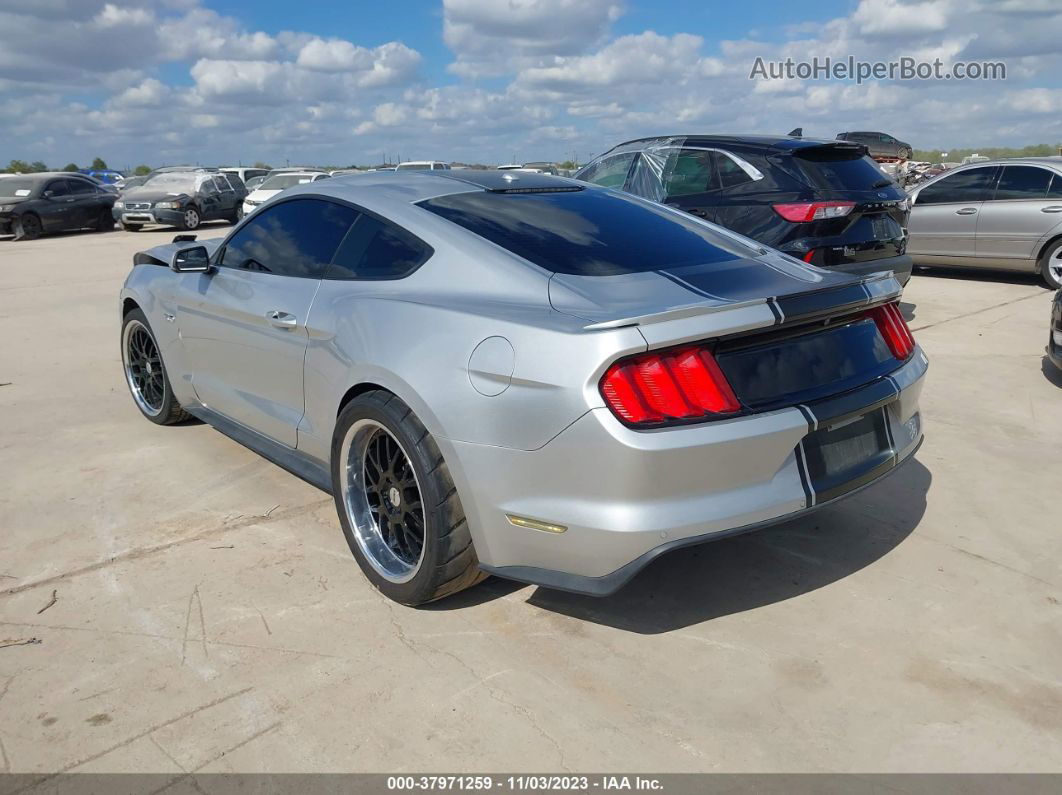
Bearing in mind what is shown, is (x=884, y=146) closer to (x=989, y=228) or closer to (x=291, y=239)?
(x=989, y=228)

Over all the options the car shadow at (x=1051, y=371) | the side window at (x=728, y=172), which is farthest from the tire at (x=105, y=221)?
the car shadow at (x=1051, y=371)

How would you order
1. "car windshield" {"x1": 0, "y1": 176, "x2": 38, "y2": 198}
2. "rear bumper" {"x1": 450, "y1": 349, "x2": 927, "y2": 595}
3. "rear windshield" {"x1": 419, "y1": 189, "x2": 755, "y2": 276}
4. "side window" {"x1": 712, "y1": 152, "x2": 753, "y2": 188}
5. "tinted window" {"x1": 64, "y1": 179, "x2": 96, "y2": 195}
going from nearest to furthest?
"rear bumper" {"x1": 450, "y1": 349, "x2": 927, "y2": 595}, "rear windshield" {"x1": 419, "y1": 189, "x2": 755, "y2": 276}, "side window" {"x1": 712, "y1": 152, "x2": 753, "y2": 188}, "car windshield" {"x1": 0, "y1": 176, "x2": 38, "y2": 198}, "tinted window" {"x1": 64, "y1": 179, "x2": 96, "y2": 195}

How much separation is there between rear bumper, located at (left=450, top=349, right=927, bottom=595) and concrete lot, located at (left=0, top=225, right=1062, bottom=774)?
39 centimetres

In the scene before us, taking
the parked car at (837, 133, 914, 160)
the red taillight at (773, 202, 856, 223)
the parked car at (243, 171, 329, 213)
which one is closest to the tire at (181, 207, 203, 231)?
the parked car at (243, 171, 329, 213)

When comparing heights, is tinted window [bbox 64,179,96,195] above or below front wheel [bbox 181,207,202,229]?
above

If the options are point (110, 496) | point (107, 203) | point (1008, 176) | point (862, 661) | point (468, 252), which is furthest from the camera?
point (107, 203)

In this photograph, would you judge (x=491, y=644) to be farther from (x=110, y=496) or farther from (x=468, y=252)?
(x=110, y=496)

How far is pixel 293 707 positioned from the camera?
2.72 metres

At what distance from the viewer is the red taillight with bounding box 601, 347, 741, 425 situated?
2.63 metres

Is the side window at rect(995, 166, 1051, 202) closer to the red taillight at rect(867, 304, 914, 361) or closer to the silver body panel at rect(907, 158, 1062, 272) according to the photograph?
the silver body panel at rect(907, 158, 1062, 272)

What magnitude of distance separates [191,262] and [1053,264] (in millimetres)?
9771

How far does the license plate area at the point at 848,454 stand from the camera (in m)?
2.95
